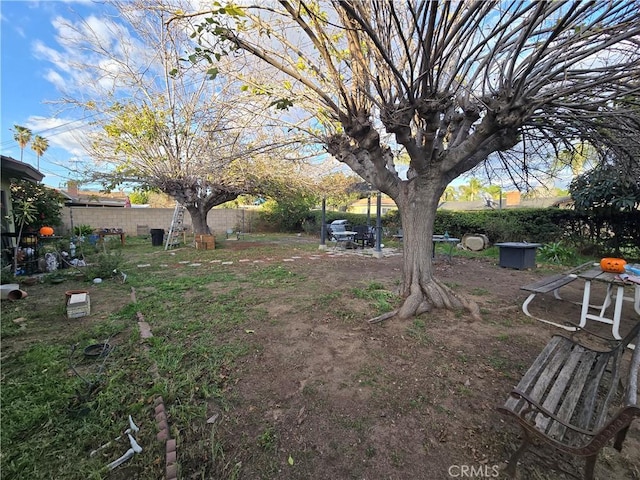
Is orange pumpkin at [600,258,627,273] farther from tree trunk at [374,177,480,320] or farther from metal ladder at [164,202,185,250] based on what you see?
metal ladder at [164,202,185,250]

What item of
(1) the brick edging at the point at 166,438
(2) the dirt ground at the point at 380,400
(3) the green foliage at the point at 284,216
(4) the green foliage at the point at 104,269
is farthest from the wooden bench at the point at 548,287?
(3) the green foliage at the point at 284,216

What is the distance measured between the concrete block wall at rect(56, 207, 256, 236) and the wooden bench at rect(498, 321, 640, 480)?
1658 centimetres

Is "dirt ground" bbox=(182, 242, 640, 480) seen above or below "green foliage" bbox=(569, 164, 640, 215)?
below

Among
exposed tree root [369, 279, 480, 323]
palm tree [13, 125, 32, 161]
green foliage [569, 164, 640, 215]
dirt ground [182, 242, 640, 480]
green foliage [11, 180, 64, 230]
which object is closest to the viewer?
dirt ground [182, 242, 640, 480]

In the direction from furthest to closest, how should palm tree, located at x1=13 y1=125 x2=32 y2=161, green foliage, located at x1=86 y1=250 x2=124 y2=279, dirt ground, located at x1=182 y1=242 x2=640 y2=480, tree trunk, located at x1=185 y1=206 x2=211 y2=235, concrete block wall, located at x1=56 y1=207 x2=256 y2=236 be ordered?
palm tree, located at x1=13 y1=125 x2=32 y2=161
concrete block wall, located at x1=56 y1=207 x2=256 y2=236
tree trunk, located at x1=185 y1=206 x2=211 y2=235
green foliage, located at x1=86 y1=250 x2=124 y2=279
dirt ground, located at x1=182 y1=242 x2=640 y2=480

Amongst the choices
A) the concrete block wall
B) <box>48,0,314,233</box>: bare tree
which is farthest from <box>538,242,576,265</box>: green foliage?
the concrete block wall

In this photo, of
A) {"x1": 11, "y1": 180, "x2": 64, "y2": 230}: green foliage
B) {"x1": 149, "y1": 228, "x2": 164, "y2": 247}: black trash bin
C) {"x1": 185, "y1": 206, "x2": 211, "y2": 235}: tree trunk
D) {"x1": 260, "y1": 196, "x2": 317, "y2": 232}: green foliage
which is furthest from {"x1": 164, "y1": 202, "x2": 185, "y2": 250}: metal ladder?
{"x1": 260, "y1": 196, "x2": 317, "y2": 232}: green foliage

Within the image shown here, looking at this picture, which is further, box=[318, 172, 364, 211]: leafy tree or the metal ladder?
the metal ladder

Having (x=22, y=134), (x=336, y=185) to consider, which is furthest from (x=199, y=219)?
(x=22, y=134)

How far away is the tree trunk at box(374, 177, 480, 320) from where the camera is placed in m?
4.03

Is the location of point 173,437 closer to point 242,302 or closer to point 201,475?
point 201,475

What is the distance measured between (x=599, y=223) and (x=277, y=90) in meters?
10.0

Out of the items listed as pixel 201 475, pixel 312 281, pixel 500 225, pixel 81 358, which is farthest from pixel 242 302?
pixel 500 225

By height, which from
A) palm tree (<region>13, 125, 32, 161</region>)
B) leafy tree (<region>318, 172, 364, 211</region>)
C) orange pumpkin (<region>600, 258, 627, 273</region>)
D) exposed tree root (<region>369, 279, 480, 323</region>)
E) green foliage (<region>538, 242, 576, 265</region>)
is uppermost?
palm tree (<region>13, 125, 32, 161</region>)
